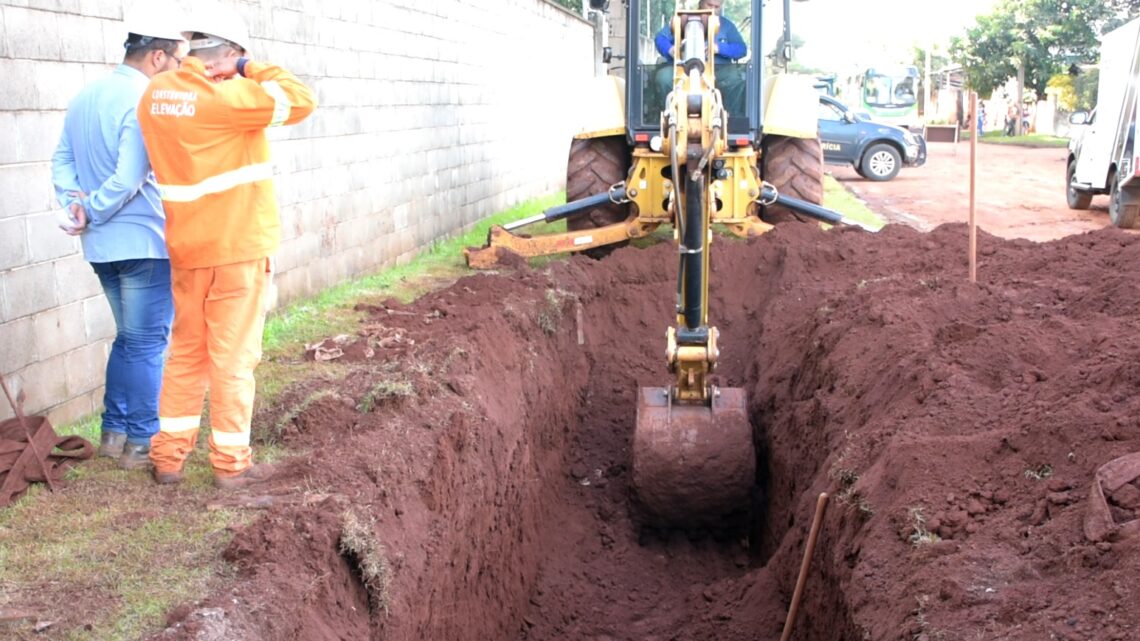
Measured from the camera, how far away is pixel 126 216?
15.6ft

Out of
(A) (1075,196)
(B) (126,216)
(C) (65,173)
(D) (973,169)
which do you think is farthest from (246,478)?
(A) (1075,196)

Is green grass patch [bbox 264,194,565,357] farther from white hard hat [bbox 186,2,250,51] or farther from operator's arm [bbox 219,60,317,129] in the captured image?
white hard hat [bbox 186,2,250,51]

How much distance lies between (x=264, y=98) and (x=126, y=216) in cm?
90

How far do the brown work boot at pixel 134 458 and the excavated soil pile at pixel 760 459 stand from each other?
590 mm

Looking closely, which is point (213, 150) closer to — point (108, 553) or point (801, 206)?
point (108, 553)

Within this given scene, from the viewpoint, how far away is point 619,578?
6.64 metres

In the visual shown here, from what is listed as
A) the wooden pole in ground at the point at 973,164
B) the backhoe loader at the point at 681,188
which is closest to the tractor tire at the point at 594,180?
the backhoe loader at the point at 681,188

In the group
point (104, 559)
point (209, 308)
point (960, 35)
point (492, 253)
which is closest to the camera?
point (104, 559)


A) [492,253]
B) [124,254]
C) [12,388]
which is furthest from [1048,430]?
[492,253]

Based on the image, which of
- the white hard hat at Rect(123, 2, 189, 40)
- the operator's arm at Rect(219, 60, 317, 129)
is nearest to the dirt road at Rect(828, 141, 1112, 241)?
the operator's arm at Rect(219, 60, 317, 129)

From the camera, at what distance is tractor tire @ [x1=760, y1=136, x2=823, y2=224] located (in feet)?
34.6

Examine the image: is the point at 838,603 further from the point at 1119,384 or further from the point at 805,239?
the point at 805,239

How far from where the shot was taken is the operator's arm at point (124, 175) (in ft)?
15.1

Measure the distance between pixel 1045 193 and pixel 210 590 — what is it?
1876 centimetres
